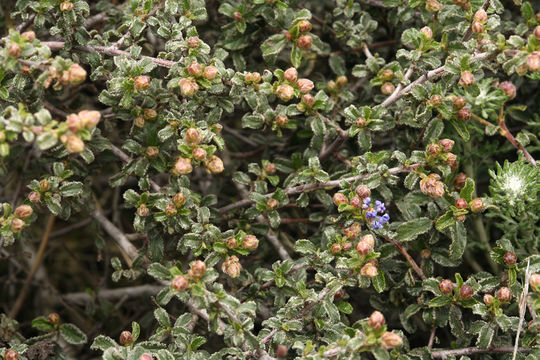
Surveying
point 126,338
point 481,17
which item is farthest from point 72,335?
point 481,17

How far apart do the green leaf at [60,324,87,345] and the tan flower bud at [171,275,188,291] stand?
0.95 metres

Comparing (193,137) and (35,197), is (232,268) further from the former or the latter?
(35,197)

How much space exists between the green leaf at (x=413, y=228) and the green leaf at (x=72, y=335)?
1.48m

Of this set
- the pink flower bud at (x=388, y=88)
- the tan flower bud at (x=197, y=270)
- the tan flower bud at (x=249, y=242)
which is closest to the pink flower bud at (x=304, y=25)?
the pink flower bud at (x=388, y=88)

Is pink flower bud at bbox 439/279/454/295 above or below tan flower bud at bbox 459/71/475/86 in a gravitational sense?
below

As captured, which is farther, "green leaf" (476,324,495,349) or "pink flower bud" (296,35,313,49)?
"pink flower bud" (296,35,313,49)

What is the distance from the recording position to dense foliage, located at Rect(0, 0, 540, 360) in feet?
7.16

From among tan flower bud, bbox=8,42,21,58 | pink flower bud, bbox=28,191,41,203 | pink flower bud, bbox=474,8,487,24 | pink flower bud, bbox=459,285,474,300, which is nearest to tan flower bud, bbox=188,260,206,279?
pink flower bud, bbox=28,191,41,203

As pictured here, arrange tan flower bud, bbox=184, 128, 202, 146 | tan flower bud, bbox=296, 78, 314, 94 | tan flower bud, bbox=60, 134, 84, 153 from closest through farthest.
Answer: tan flower bud, bbox=60, 134, 84, 153
tan flower bud, bbox=184, 128, 202, 146
tan flower bud, bbox=296, 78, 314, 94

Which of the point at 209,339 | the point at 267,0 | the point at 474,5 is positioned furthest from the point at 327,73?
the point at 209,339

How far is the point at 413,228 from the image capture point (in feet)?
8.05

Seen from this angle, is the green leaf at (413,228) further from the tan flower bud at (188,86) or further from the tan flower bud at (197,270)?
the tan flower bud at (188,86)

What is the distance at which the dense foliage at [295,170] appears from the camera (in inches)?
85.9

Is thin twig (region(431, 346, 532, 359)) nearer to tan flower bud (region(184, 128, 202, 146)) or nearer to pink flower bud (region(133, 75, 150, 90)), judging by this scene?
tan flower bud (region(184, 128, 202, 146))
